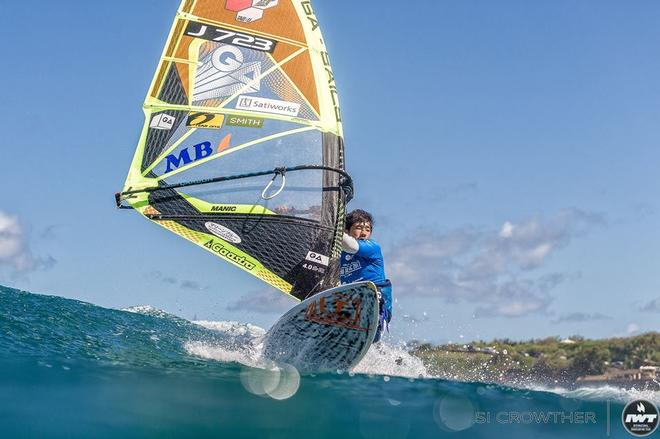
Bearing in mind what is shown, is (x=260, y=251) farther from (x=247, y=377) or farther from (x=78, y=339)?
(x=78, y=339)

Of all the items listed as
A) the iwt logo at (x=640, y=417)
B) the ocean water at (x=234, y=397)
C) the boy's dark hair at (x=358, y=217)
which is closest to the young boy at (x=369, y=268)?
the boy's dark hair at (x=358, y=217)

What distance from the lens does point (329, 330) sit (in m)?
9.12

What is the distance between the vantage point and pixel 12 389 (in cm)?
780

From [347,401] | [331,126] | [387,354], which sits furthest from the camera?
[331,126]

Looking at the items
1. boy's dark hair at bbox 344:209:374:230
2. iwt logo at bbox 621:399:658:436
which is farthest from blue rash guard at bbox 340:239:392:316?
iwt logo at bbox 621:399:658:436

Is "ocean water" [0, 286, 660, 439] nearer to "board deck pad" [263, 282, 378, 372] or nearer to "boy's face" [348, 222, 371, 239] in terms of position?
"board deck pad" [263, 282, 378, 372]

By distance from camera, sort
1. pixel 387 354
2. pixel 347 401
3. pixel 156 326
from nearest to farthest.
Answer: pixel 347 401
pixel 387 354
pixel 156 326

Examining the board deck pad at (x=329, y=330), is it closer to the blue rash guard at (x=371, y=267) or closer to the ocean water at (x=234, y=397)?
the ocean water at (x=234, y=397)

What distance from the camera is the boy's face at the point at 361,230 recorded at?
32.1ft

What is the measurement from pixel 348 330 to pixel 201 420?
2.36 meters

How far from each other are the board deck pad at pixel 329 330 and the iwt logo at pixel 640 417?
3884mm

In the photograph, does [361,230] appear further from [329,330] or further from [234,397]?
[234,397]

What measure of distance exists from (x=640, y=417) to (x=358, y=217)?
4832 millimetres

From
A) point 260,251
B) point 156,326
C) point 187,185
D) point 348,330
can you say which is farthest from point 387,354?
point 156,326
